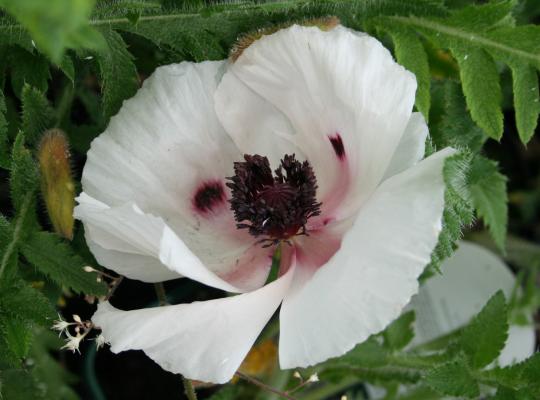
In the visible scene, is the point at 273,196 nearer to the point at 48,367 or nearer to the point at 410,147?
the point at 410,147

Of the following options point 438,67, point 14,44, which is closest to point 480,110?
point 438,67

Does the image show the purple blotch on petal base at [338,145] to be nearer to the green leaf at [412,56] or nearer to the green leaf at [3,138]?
the green leaf at [412,56]

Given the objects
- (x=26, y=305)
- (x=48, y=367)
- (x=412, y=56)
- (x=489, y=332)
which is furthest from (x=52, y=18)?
(x=48, y=367)

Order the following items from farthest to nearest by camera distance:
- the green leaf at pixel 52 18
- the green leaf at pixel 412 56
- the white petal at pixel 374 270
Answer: the green leaf at pixel 412 56 → the white petal at pixel 374 270 → the green leaf at pixel 52 18

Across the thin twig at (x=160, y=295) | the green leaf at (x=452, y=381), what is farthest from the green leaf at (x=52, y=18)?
the green leaf at (x=452, y=381)

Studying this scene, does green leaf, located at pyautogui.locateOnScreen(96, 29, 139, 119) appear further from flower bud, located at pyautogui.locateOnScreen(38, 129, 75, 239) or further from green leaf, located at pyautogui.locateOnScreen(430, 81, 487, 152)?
green leaf, located at pyautogui.locateOnScreen(430, 81, 487, 152)

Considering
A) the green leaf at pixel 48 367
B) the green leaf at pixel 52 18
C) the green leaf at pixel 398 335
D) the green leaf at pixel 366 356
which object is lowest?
the green leaf at pixel 48 367
